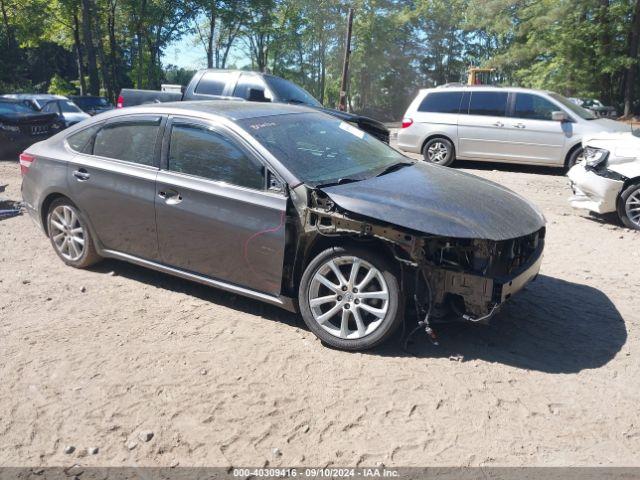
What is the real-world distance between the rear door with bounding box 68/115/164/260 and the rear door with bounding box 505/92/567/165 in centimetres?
869

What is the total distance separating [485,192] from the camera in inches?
173

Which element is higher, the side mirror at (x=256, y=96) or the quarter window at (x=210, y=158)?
the side mirror at (x=256, y=96)

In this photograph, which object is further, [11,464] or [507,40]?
[507,40]

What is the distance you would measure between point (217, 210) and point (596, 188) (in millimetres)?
5194

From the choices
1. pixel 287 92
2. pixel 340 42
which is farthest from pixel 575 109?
pixel 340 42

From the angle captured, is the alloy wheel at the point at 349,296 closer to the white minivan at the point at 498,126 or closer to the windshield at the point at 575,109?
the white minivan at the point at 498,126

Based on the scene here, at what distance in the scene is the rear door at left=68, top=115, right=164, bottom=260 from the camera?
4703 millimetres

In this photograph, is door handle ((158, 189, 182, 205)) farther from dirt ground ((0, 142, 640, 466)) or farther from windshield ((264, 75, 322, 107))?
windshield ((264, 75, 322, 107))

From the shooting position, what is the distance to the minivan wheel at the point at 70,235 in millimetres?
5258

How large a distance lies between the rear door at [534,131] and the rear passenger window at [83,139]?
8757 millimetres

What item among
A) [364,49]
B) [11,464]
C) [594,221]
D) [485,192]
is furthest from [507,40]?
[11,464]

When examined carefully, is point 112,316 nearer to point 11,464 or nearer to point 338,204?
point 11,464

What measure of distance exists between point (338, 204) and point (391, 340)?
1078 mm

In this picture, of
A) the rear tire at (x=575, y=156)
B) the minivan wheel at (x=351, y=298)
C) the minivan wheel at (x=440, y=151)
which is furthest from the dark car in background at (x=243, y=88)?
the minivan wheel at (x=351, y=298)
